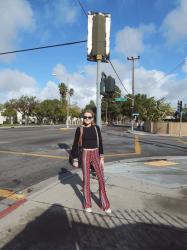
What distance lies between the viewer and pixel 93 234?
4.11 metres

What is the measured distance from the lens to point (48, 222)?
14.7ft

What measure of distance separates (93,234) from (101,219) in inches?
23.2

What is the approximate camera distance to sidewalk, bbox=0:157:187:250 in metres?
3.88

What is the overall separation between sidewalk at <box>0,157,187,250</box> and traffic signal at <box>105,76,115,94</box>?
2.25 metres

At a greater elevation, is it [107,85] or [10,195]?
[107,85]

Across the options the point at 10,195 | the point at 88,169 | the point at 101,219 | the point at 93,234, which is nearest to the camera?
the point at 93,234

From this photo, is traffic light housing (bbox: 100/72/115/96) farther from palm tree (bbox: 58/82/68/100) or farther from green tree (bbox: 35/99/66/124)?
palm tree (bbox: 58/82/68/100)

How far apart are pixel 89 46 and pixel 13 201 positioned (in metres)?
4.04

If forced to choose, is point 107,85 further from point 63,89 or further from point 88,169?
point 63,89

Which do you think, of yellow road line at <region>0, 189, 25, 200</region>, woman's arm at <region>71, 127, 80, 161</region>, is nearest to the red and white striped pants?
woman's arm at <region>71, 127, 80, 161</region>

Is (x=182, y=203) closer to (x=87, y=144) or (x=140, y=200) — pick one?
(x=140, y=200)

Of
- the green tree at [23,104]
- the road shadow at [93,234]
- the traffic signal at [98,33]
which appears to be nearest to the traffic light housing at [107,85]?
the traffic signal at [98,33]

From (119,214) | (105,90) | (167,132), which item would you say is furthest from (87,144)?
(167,132)

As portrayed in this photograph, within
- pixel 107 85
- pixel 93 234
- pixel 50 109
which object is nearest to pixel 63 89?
pixel 50 109
